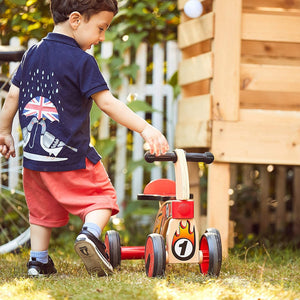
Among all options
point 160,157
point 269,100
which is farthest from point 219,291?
point 269,100

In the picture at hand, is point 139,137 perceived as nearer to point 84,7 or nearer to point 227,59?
point 227,59

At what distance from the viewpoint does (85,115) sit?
8.46 ft

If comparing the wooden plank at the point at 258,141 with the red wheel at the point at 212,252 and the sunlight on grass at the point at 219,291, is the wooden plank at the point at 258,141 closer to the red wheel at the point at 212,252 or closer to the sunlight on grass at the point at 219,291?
the red wheel at the point at 212,252

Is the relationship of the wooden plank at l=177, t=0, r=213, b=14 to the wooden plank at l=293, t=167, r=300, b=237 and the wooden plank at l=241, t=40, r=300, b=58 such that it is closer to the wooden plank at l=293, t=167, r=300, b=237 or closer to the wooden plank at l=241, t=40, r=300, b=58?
the wooden plank at l=241, t=40, r=300, b=58

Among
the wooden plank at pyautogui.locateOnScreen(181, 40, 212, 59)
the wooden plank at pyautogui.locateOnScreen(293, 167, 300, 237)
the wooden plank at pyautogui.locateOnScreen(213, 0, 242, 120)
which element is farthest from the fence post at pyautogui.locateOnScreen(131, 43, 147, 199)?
the wooden plank at pyautogui.locateOnScreen(293, 167, 300, 237)

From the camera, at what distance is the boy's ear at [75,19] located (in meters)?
2.50

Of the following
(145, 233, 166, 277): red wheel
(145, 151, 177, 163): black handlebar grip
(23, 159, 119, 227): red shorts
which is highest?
(145, 151, 177, 163): black handlebar grip

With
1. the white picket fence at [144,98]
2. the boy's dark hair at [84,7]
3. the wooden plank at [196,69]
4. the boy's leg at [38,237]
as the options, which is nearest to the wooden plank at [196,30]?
the wooden plank at [196,69]

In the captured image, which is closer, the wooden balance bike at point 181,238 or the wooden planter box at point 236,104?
the wooden balance bike at point 181,238

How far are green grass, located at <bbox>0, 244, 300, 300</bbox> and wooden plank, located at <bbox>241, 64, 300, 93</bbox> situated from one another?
1.11 meters

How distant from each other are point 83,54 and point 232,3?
4.40 ft

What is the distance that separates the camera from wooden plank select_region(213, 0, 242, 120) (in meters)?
3.42

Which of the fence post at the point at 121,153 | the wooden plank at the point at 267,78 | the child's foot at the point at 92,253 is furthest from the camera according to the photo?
the fence post at the point at 121,153

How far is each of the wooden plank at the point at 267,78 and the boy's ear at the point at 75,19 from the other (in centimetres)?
132
